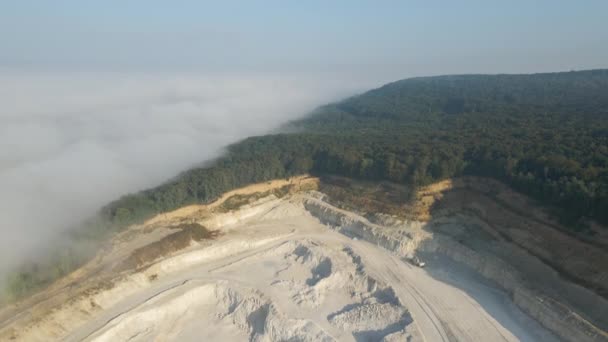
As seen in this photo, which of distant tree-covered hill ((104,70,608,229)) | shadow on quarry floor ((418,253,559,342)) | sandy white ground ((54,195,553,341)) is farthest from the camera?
distant tree-covered hill ((104,70,608,229))

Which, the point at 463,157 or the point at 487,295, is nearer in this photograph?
the point at 487,295

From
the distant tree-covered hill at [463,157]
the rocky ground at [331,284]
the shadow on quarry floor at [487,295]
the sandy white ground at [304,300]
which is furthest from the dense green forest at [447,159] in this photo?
the shadow on quarry floor at [487,295]

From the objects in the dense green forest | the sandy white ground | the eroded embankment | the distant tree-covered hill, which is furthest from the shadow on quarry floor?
the distant tree-covered hill

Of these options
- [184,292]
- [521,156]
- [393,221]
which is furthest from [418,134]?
[184,292]

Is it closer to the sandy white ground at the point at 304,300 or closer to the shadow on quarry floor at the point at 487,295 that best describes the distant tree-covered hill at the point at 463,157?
the shadow on quarry floor at the point at 487,295

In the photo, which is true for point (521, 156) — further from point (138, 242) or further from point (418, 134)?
point (138, 242)

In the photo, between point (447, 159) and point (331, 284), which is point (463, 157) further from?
point (331, 284)

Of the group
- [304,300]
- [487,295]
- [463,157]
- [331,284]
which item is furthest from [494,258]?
[304,300]

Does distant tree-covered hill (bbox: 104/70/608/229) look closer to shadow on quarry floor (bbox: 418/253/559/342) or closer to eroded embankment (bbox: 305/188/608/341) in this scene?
eroded embankment (bbox: 305/188/608/341)
